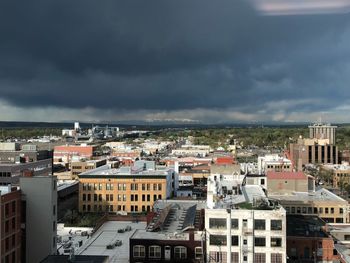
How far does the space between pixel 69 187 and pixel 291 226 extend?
139 ft

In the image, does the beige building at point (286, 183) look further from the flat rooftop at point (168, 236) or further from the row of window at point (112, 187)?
the flat rooftop at point (168, 236)

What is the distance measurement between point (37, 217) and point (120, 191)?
120 ft

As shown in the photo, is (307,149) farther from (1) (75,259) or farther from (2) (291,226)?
(1) (75,259)

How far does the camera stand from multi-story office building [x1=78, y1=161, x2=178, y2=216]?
69.5 m

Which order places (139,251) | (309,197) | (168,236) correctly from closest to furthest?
(139,251), (168,236), (309,197)

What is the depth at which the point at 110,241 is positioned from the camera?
40125 mm

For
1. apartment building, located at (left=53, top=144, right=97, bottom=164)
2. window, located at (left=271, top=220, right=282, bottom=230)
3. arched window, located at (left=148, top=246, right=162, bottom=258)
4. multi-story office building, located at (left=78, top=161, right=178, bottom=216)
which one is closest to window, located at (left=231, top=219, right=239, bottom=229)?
window, located at (left=271, top=220, right=282, bottom=230)

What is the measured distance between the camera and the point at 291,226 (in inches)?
1522

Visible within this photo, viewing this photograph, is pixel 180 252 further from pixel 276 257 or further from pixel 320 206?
pixel 320 206

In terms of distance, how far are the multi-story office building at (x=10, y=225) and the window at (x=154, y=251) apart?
939 cm

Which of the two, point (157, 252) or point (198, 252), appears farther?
point (157, 252)

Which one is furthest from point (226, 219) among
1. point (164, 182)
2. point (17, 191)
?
point (164, 182)

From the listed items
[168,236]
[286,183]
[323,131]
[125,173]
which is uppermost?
[323,131]

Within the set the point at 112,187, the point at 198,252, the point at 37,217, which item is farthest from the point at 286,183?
→ the point at 37,217
